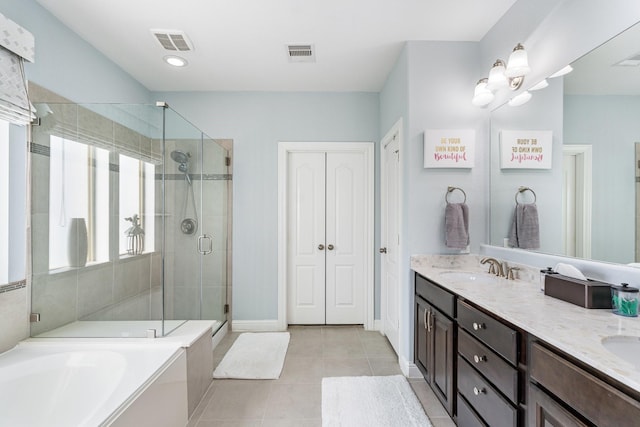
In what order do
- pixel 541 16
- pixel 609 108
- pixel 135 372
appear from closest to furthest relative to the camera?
pixel 609 108 → pixel 135 372 → pixel 541 16

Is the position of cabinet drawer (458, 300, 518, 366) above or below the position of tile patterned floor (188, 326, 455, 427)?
above

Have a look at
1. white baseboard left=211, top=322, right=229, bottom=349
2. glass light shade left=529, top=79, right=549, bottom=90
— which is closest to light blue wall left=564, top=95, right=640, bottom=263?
glass light shade left=529, top=79, right=549, bottom=90

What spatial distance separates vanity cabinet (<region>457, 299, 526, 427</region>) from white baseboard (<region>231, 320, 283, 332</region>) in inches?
82.7

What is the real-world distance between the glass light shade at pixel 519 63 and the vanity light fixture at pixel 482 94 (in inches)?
11.0

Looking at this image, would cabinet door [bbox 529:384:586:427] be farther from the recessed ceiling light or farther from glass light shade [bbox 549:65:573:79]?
the recessed ceiling light

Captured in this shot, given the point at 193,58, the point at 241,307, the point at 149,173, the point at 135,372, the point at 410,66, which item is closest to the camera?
the point at 135,372

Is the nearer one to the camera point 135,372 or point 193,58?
point 135,372

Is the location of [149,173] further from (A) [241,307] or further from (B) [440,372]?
(B) [440,372]

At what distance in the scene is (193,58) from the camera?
104 inches

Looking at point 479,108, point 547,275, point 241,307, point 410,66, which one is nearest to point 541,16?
point 479,108

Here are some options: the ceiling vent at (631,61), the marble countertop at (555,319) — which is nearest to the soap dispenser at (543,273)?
the marble countertop at (555,319)

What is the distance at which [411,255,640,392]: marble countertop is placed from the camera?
84 centimetres

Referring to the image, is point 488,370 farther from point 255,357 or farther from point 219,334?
point 219,334

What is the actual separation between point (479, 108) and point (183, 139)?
7.82ft
